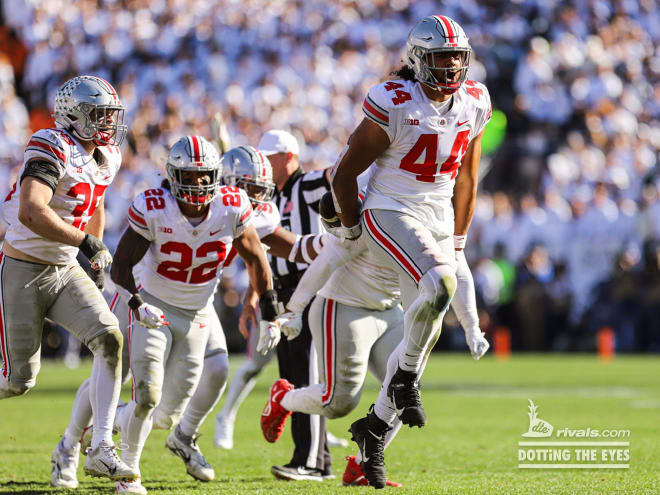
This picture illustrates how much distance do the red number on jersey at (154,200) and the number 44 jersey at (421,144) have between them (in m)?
1.06

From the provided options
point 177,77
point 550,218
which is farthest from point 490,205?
point 177,77

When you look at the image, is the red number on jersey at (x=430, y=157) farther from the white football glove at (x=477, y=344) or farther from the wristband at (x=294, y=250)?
the wristband at (x=294, y=250)

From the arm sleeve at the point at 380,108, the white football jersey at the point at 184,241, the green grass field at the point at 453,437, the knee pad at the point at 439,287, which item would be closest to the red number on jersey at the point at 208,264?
the white football jersey at the point at 184,241

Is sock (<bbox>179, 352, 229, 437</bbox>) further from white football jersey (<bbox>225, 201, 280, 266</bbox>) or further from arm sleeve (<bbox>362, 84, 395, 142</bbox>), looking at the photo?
arm sleeve (<bbox>362, 84, 395, 142</bbox>)

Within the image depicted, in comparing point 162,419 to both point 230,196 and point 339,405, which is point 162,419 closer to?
point 339,405

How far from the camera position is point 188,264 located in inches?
232

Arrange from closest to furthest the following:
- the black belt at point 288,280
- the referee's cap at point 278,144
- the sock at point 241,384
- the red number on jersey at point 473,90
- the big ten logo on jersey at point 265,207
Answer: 1. the red number on jersey at point 473,90
2. the big ten logo on jersey at point 265,207
3. the black belt at point 288,280
4. the referee's cap at point 278,144
5. the sock at point 241,384

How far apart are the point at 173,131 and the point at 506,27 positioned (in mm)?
6211

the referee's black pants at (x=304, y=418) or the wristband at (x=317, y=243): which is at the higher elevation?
the wristband at (x=317, y=243)

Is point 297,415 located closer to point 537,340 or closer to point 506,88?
point 537,340

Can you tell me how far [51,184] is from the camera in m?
5.50

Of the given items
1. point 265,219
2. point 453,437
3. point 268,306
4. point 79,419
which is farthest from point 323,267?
point 453,437

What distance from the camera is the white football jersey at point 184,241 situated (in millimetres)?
5770

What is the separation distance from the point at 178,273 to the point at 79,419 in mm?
988
